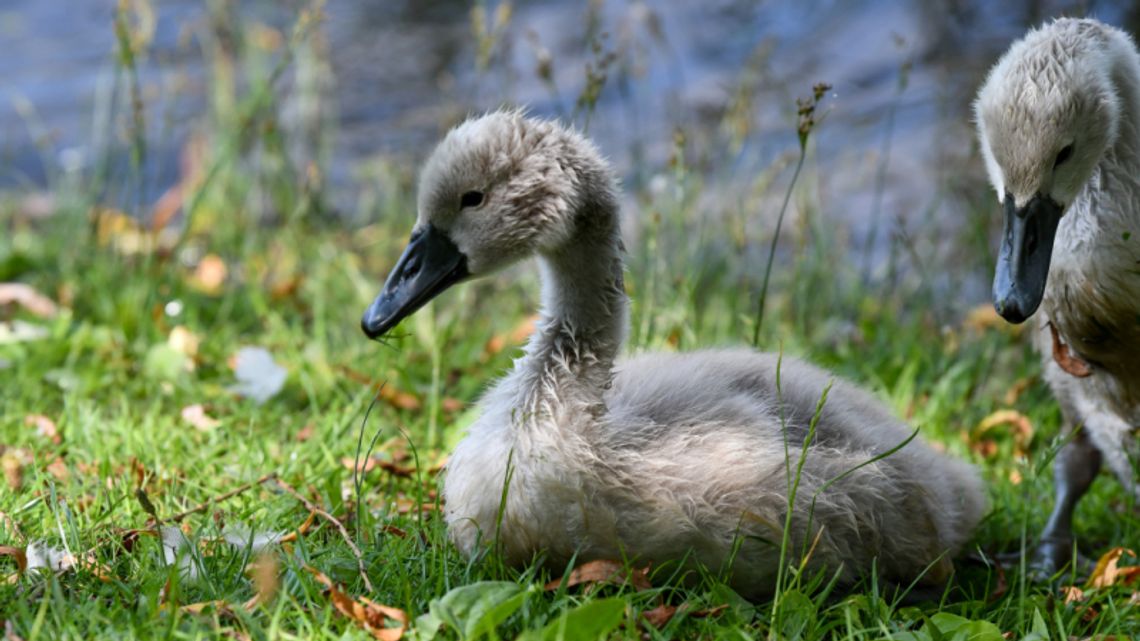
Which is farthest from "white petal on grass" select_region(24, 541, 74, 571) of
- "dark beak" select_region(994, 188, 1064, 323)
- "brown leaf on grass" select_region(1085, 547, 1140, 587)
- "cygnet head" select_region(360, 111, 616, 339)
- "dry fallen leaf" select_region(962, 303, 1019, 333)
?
"dry fallen leaf" select_region(962, 303, 1019, 333)

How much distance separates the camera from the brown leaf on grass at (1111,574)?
3312 millimetres

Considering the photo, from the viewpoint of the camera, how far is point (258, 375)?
14.4ft

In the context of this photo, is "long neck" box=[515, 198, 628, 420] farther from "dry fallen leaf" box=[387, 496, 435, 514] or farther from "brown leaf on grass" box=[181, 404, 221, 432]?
"brown leaf on grass" box=[181, 404, 221, 432]

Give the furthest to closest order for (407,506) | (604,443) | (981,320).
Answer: (981,320)
(407,506)
(604,443)

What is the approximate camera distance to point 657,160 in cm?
845

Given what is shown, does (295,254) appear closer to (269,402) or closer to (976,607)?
(269,402)

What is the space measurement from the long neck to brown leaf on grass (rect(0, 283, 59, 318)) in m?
2.69

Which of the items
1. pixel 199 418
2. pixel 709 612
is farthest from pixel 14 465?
pixel 709 612

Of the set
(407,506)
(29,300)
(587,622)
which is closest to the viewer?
(587,622)

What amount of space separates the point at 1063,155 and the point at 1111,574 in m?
1.08

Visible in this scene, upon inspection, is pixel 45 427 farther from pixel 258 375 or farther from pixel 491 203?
pixel 491 203

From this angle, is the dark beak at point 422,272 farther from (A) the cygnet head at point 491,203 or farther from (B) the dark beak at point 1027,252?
(B) the dark beak at point 1027,252

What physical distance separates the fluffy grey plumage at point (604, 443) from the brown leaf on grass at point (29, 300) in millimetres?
2511

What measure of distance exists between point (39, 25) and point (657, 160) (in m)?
5.56
